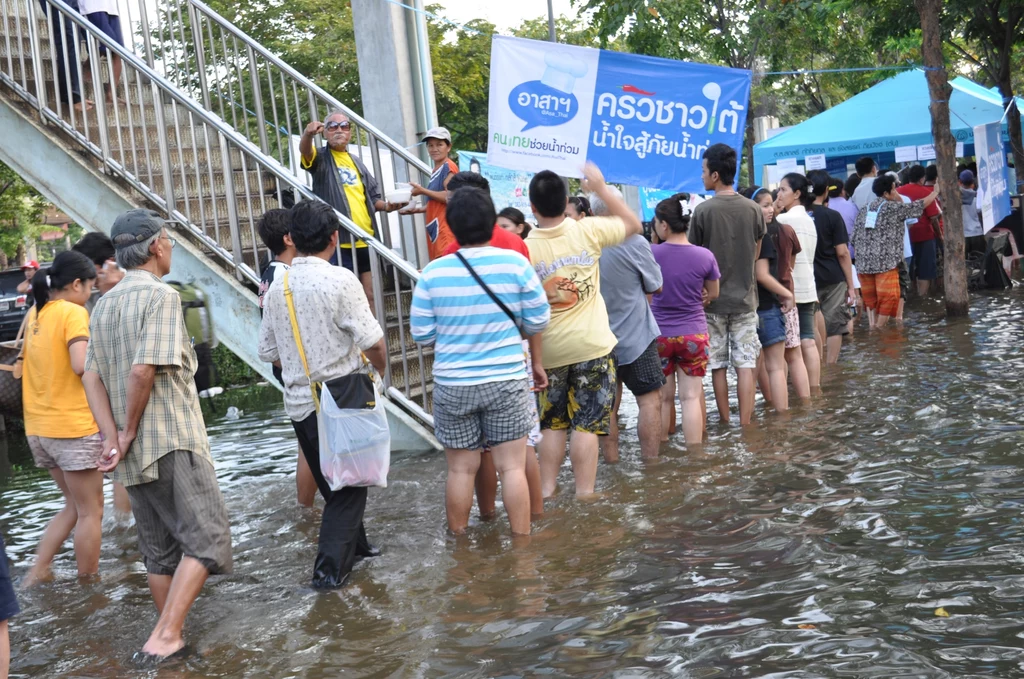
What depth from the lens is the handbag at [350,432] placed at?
4926 mm

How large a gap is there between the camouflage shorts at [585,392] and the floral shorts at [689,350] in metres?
1.35

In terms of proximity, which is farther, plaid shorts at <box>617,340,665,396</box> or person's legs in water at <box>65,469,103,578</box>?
plaid shorts at <box>617,340,665,396</box>

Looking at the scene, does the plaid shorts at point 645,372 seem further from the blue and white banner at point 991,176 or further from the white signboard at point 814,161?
the white signboard at point 814,161

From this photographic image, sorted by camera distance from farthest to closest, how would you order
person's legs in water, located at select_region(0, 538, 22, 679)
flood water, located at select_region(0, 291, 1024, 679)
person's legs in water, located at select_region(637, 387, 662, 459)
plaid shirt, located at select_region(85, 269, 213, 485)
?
1. person's legs in water, located at select_region(637, 387, 662, 459)
2. plaid shirt, located at select_region(85, 269, 213, 485)
3. flood water, located at select_region(0, 291, 1024, 679)
4. person's legs in water, located at select_region(0, 538, 22, 679)

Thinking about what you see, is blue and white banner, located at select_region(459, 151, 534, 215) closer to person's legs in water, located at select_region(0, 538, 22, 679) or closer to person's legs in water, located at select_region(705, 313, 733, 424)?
person's legs in water, located at select_region(705, 313, 733, 424)

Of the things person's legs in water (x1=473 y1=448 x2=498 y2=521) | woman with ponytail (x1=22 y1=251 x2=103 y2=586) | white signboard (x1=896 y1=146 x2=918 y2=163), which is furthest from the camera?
white signboard (x1=896 y1=146 x2=918 y2=163)

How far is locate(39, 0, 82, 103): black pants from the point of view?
8.34 m

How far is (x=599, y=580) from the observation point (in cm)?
477

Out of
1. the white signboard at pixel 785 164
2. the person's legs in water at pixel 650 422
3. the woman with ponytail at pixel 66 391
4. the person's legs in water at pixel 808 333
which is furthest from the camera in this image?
the white signboard at pixel 785 164

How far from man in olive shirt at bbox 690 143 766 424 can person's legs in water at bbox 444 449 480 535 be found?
292 cm

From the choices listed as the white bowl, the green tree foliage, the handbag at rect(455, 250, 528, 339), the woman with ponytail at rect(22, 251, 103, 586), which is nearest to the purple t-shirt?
the white bowl

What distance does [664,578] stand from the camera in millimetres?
4699

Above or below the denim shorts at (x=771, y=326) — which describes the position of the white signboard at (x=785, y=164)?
above

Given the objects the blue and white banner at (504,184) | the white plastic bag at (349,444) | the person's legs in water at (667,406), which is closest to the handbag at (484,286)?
the white plastic bag at (349,444)
